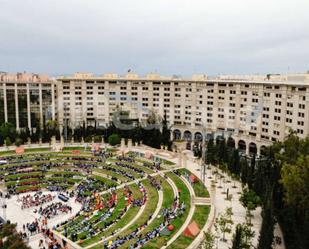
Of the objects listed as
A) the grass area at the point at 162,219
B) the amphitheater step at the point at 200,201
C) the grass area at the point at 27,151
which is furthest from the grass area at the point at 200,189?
the grass area at the point at 27,151

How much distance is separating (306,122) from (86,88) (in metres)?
68.7

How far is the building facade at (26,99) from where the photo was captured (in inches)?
3812

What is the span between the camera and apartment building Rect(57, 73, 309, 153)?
76062 millimetres

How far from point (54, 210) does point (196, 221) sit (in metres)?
22.7

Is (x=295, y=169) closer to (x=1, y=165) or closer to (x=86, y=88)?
(x=1, y=165)

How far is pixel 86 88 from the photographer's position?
103812 millimetres

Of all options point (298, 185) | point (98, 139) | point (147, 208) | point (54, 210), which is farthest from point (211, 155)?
point (54, 210)

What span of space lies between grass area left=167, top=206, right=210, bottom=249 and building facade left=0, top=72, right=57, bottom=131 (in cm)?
7004

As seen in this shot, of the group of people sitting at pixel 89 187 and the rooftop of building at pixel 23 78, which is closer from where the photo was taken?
the group of people sitting at pixel 89 187

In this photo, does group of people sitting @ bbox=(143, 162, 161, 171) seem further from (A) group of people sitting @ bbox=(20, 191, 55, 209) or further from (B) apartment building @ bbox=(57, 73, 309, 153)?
(A) group of people sitting @ bbox=(20, 191, 55, 209)

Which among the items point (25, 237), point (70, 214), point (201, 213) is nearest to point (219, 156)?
point (201, 213)

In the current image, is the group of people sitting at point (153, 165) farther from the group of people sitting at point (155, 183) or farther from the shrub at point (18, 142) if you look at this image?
the shrub at point (18, 142)

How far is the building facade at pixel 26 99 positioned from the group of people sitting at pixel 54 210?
175 feet

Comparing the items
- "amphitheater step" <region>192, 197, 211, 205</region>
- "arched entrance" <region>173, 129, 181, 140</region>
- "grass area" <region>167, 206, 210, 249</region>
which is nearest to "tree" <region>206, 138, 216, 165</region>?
"amphitheater step" <region>192, 197, 211, 205</region>
